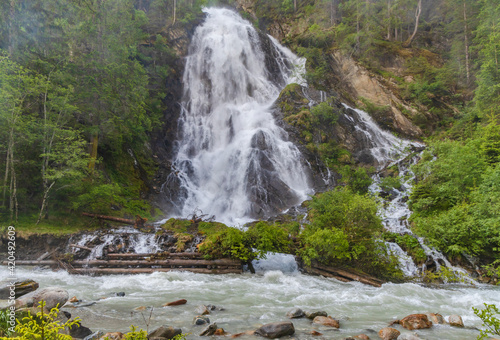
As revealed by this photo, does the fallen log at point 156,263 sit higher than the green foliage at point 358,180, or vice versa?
→ the green foliage at point 358,180

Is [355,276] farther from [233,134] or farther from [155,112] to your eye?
[155,112]

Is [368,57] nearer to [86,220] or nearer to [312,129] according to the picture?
[312,129]

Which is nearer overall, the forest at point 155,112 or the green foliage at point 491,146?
the forest at point 155,112

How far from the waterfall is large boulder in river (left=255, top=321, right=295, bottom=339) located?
450 inches

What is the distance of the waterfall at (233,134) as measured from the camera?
816 inches

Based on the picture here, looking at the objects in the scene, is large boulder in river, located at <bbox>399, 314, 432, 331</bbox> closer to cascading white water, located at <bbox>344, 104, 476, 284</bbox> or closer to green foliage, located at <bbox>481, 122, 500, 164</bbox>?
cascading white water, located at <bbox>344, 104, 476, 284</bbox>

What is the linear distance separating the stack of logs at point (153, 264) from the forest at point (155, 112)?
3.36 metres

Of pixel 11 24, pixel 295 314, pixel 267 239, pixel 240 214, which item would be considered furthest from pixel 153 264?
pixel 11 24

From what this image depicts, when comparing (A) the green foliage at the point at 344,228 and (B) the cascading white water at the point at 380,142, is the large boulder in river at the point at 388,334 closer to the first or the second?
(A) the green foliage at the point at 344,228

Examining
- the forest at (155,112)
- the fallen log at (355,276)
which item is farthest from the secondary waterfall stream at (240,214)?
the forest at (155,112)

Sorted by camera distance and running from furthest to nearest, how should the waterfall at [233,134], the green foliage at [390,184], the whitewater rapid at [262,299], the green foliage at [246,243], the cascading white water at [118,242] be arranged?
the waterfall at [233,134] → the green foliage at [390,184] → the cascading white water at [118,242] → the green foliage at [246,243] → the whitewater rapid at [262,299]

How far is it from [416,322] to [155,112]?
25831 mm

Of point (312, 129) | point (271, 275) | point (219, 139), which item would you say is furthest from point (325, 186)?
point (271, 275)

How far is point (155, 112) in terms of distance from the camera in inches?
1051
